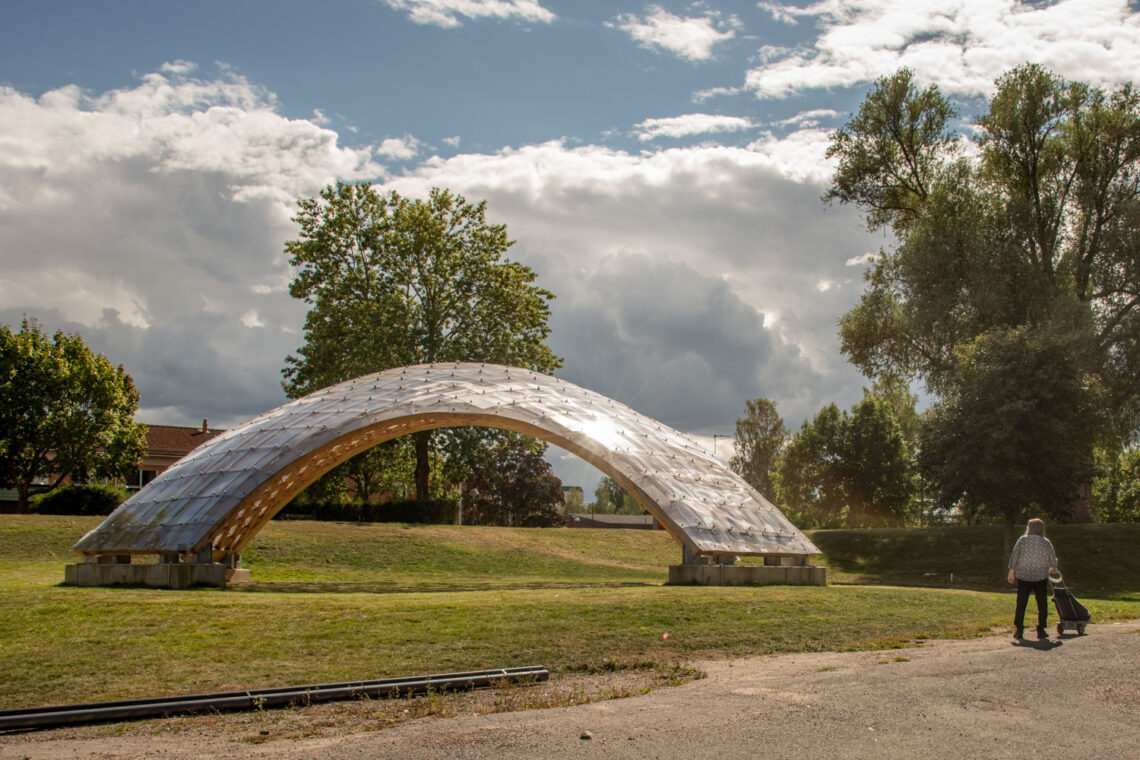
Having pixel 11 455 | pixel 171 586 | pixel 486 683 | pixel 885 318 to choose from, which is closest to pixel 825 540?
pixel 885 318

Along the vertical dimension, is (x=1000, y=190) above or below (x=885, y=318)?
above

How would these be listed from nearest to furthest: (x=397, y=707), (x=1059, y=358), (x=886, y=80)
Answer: (x=397, y=707), (x=1059, y=358), (x=886, y=80)

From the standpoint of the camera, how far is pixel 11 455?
3681cm

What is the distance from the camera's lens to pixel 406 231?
125 feet

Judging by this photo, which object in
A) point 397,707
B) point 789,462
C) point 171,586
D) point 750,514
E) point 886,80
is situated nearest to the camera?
point 397,707

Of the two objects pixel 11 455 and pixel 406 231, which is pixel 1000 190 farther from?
pixel 11 455

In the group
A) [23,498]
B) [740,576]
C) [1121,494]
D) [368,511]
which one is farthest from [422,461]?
[1121,494]

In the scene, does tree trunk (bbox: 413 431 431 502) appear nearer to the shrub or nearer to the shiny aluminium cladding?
the shrub

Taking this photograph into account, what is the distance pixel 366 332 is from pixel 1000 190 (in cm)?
2318

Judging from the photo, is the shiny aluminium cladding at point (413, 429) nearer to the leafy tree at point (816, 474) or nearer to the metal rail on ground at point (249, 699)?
the metal rail on ground at point (249, 699)

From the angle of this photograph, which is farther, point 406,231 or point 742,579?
point 406,231

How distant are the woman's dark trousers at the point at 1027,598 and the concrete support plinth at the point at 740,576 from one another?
6507mm

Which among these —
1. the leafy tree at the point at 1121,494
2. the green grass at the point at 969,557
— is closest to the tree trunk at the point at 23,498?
the green grass at the point at 969,557

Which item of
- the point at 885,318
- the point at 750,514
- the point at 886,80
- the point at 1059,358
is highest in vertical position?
the point at 886,80
